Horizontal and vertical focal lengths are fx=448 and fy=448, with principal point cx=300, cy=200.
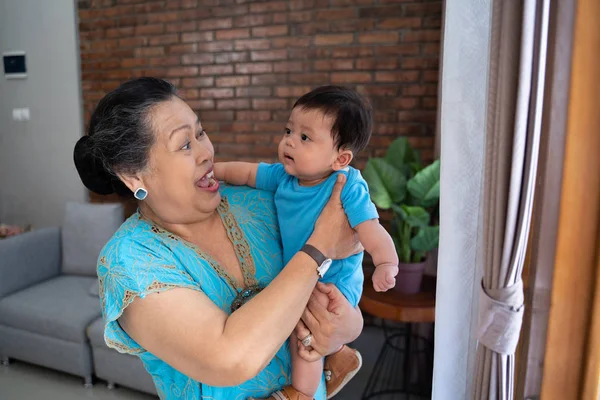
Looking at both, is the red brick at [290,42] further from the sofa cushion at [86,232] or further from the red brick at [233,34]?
the sofa cushion at [86,232]

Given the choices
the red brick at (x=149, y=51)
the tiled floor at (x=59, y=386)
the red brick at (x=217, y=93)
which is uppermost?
the red brick at (x=149, y=51)

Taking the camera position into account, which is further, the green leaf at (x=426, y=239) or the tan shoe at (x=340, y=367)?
the green leaf at (x=426, y=239)

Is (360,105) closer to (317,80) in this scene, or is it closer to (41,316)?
(317,80)

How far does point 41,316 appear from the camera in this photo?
2998 mm

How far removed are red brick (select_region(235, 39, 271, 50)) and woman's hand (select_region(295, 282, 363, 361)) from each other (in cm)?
283

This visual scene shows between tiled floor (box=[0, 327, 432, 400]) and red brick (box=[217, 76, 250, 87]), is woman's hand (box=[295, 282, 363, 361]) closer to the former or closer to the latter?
tiled floor (box=[0, 327, 432, 400])

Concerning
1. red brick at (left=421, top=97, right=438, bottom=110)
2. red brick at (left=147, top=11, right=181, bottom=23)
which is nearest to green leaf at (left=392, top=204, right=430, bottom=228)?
red brick at (left=421, top=97, right=438, bottom=110)

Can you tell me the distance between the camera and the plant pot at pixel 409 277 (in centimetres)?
246

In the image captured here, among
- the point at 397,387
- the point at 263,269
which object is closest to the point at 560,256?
the point at 263,269

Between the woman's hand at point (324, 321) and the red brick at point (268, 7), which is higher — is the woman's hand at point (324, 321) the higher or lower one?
the lower one

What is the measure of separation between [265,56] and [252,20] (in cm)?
30

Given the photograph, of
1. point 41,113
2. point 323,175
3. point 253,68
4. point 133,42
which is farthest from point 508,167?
point 41,113

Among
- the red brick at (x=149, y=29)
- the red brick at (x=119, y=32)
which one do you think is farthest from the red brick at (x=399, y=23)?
the red brick at (x=119, y=32)

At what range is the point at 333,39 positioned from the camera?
329 cm
